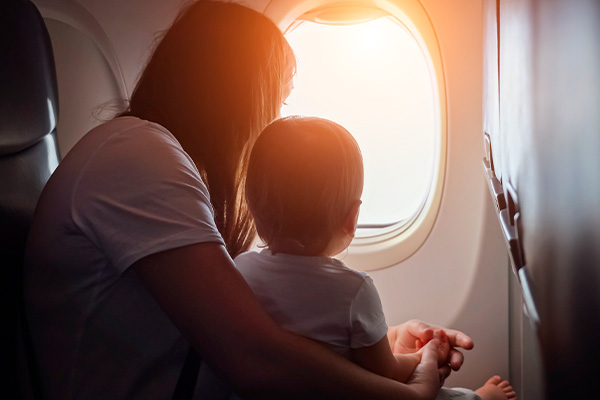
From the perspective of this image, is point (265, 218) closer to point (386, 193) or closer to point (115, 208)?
point (115, 208)

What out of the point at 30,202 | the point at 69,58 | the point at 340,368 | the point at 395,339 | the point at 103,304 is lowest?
the point at 395,339

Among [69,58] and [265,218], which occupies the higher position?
[69,58]

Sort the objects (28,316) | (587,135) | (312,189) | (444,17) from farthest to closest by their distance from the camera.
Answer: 1. (444,17)
2. (312,189)
3. (28,316)
4. (587,135)

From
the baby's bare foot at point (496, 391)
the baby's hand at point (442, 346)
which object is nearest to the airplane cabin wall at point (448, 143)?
the baby's bare foot at point (496, 391)

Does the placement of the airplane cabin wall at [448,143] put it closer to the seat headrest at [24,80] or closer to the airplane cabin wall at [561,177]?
the seat headrest at [24,80]

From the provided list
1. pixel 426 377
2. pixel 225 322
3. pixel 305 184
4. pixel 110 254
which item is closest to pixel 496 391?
pixel 426 377

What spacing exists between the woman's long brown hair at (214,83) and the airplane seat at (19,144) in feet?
0.73

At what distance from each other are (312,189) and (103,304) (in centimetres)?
41

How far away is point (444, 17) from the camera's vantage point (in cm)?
166

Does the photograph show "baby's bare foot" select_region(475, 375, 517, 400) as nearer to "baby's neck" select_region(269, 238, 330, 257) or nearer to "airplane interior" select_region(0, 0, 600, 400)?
"airplane interior" select_region(0, 0, 600, 400)

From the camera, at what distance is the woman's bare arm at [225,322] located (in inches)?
28.7

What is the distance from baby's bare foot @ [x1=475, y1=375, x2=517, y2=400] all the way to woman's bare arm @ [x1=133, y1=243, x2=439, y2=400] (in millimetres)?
1036

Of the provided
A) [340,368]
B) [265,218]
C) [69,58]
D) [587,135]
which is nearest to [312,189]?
[265,218]

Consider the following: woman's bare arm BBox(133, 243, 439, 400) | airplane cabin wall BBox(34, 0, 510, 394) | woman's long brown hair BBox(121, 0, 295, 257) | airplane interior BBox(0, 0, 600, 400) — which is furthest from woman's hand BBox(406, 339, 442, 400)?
airplane cabin wall BBox(34, 0, 510, 394)
